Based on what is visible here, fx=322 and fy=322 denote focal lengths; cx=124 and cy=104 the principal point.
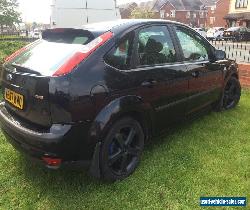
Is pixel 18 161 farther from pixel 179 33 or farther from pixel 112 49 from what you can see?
pixel 179 33

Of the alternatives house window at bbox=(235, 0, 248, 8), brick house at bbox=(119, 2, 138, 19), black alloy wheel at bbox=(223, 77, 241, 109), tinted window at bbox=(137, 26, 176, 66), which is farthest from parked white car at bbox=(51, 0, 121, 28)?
brick house at bbox=(119, 2, 138, 19)

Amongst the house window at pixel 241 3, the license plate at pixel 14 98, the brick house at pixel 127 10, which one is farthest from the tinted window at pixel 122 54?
the brick house at pixel 127 10

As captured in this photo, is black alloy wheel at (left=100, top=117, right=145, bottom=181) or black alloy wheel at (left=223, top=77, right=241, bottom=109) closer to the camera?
black alloy wheel at (left=100, top=117, right=145, bottom=181)

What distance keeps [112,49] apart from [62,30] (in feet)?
2.31

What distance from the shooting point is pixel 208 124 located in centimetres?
513

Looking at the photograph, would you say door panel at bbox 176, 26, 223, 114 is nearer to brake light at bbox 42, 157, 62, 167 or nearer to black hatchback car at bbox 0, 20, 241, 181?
black hatchback car at bbox 0, 20, 241, 181

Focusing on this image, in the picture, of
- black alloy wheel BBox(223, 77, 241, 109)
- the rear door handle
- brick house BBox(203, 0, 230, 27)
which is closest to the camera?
the rear door handle

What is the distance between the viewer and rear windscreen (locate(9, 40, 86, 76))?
2.98 meters

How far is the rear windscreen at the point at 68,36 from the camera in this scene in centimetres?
327

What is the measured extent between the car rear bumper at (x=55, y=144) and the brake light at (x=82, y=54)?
1.61 ft

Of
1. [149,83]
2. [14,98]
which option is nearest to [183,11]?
[149,83]

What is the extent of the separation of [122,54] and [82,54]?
0.50m

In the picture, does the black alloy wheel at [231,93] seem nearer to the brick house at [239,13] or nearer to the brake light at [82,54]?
the brake light at [82,54]

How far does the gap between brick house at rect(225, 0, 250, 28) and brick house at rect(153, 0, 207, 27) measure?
73.2ft
